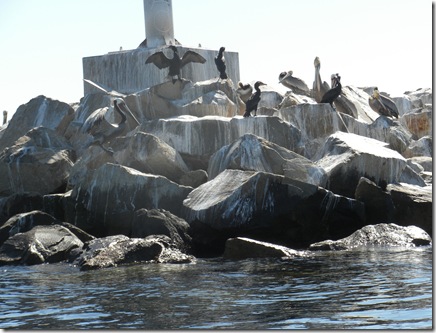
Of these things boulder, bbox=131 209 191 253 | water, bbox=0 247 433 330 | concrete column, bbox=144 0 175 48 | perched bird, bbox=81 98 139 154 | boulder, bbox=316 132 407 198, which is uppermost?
concrete column, bbox=144 0 175 48

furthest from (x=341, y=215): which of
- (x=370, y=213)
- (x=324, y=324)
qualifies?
(x=324, y=324)

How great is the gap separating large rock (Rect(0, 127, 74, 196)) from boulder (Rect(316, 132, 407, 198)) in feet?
18.3

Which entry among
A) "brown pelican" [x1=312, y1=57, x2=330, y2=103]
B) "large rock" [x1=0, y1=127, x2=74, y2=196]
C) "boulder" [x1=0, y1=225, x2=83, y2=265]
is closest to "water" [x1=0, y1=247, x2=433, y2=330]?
"boulder" [x1=0, y1=225, x2=83, y2=265]

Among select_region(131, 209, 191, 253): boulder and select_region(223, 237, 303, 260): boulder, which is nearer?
select_region(223, 237, 303, 260): boulder

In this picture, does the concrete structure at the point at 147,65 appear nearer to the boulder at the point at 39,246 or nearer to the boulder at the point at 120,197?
the boulder at the point at 120,197

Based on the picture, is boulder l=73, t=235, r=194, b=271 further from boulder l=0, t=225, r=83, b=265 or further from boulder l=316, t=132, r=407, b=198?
boulder l=316, t=132, r=407, b=198

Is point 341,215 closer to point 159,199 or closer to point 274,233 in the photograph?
point 274,233

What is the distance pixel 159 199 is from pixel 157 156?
1.70m

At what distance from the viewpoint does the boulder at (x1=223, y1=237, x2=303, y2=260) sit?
13.6 meters

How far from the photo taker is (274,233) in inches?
595

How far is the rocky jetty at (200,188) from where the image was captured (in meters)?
14.7

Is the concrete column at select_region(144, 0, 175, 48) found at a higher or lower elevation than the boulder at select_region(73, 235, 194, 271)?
higher

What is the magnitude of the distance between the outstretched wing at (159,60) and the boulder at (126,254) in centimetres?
1002

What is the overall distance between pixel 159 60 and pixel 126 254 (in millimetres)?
10693
